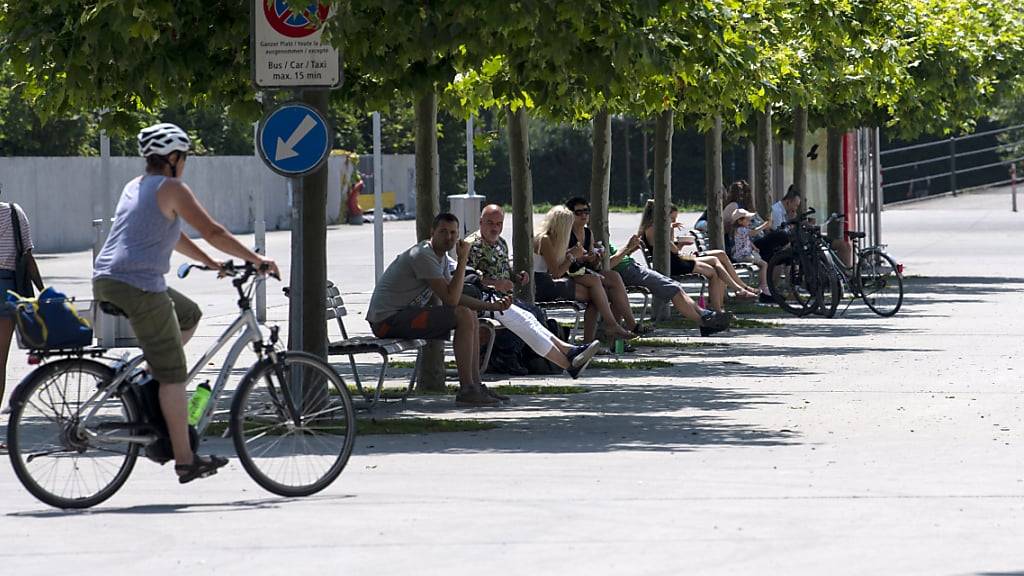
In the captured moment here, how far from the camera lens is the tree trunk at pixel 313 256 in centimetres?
1260

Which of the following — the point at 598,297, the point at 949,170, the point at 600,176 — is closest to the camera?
the point at 598,297

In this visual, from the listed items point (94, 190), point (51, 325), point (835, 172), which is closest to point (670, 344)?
point (51, 325)

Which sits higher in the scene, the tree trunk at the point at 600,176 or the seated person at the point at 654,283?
the tree trunk at the point at 600,176

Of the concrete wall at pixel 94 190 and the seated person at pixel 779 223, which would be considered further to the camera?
the concrete wall at pixel 94 190

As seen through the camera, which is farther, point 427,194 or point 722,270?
point 722,270

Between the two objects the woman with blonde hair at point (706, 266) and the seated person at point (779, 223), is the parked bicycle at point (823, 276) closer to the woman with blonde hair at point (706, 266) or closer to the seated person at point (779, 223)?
the seated person at point (779, 223)

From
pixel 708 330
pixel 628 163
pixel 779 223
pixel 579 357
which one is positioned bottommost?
A: pixel 708 330

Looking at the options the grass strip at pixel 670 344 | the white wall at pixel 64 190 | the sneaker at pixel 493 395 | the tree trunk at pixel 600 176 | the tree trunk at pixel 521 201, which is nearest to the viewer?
the sneaker at pixel 493 395

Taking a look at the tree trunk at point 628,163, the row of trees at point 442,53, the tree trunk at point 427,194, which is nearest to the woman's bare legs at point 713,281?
the row of trees at point 442,53

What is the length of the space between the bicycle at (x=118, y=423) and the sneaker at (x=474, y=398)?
4110 mm

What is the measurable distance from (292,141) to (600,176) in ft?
26.6

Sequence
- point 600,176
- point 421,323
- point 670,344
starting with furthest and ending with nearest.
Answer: point 600,176 < point 670,344 < point 421,323

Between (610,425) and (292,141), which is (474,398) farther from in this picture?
(292,141)

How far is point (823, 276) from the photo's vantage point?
913 inches
